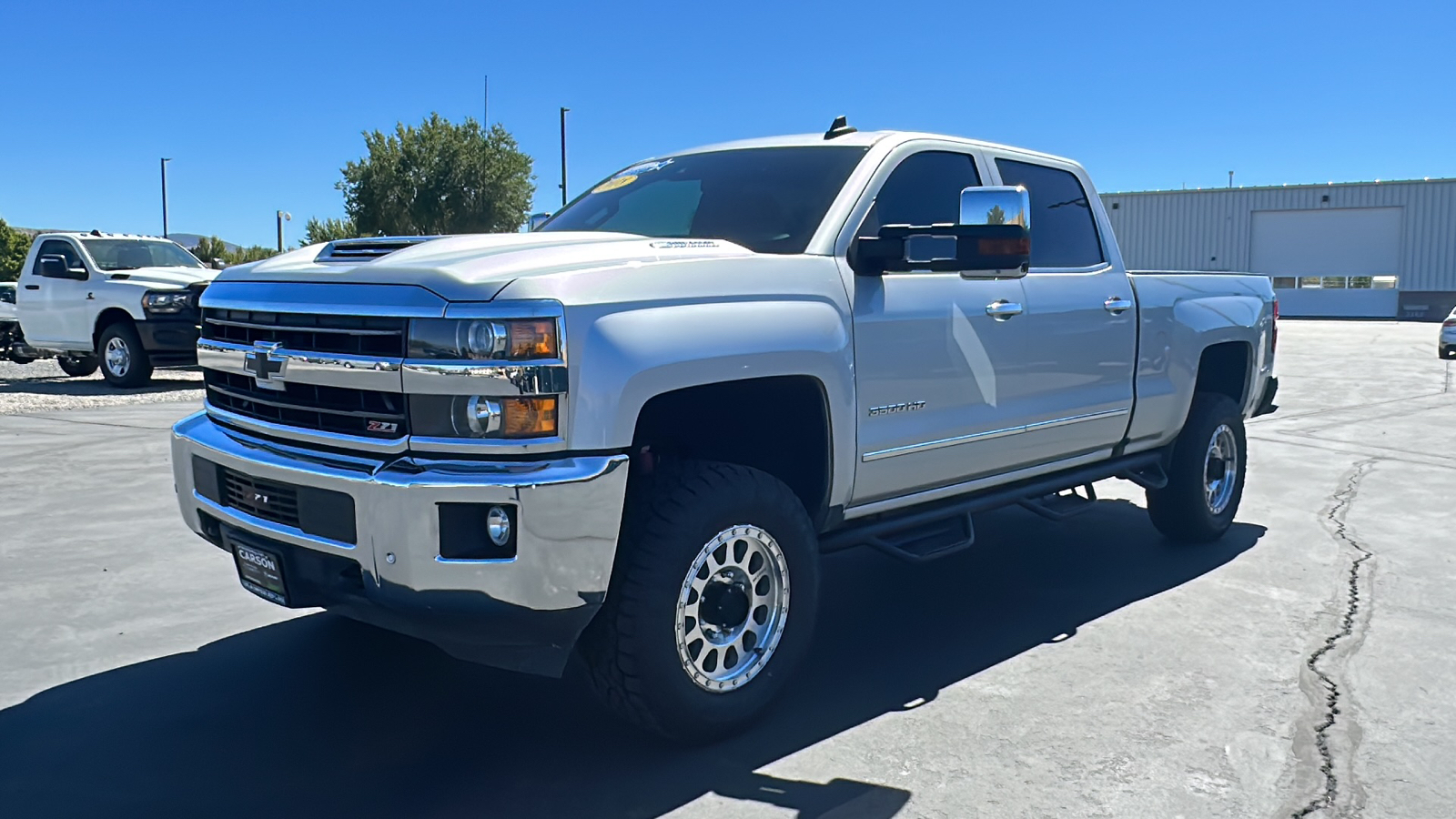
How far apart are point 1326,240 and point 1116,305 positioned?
50820mm

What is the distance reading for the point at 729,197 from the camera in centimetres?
460

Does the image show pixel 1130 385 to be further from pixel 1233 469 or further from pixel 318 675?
pixel 318 675

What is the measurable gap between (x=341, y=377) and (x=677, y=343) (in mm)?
935

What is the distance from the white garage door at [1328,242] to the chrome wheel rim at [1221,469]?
4758 cm

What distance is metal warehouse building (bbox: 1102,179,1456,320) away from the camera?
1882 inches

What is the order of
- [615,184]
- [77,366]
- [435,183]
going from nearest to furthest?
[615,184] < [77,366] < [435,183]

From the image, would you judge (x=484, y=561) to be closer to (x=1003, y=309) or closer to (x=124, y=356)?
(x=1003, y=309)

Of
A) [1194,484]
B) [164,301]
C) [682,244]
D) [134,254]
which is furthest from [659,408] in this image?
[134,254]

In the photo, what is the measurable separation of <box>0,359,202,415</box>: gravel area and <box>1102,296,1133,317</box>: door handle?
1083 centimetres

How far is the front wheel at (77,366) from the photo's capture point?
16266 millimetres

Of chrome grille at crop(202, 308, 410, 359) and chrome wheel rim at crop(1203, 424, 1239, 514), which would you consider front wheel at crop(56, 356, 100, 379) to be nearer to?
chrome grille at crop(202, 308, 410, 359)

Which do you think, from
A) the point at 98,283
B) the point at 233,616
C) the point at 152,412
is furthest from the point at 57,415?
the point at 233,616

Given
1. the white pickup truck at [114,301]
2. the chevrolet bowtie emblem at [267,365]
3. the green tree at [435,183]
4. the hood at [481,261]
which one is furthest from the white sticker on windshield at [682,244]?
the green tree at [435,183]

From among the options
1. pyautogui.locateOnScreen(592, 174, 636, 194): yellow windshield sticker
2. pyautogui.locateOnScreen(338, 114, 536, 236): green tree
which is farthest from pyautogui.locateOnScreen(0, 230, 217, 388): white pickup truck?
pyautogui.locateOnScreen(338, 114, 536, 236): green tree
